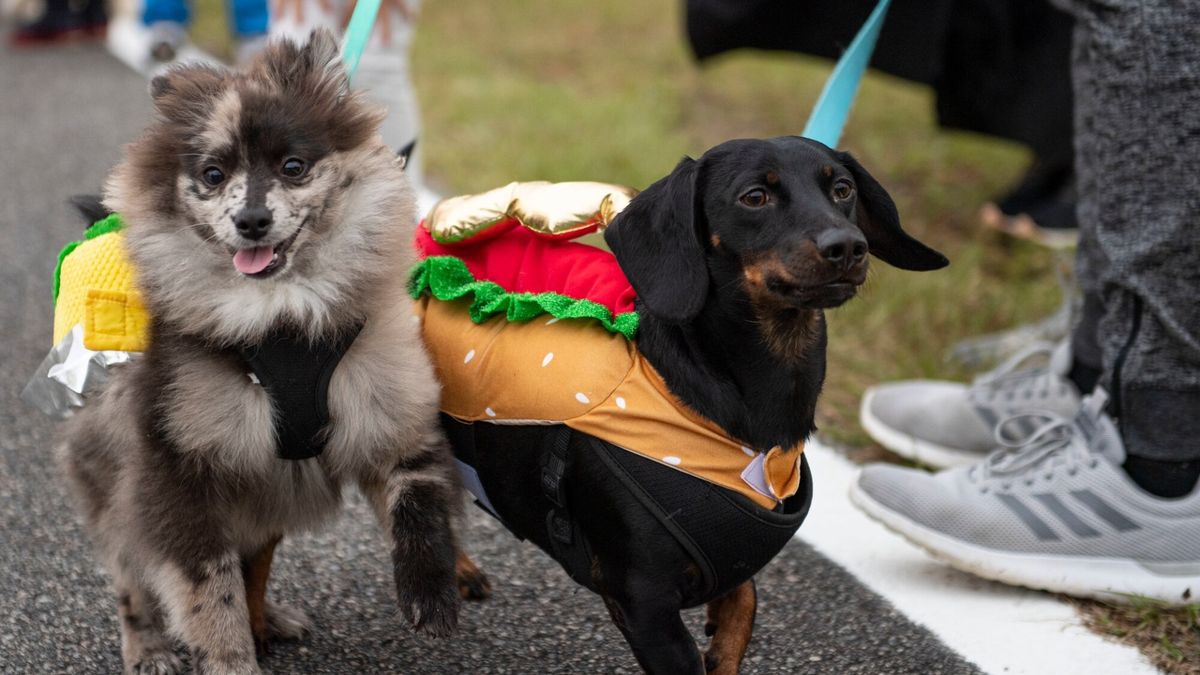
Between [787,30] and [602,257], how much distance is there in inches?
90.2

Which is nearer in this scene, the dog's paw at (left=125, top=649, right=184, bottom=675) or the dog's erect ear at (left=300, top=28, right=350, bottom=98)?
the dog's erect ear at (left=300, top=28, right=350, bottom=98)

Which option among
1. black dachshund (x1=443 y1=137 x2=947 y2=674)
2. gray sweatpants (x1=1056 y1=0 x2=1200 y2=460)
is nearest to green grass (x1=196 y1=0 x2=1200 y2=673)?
gray sweatpants (x1=1056 y1=0 x2=1200 y2=460)

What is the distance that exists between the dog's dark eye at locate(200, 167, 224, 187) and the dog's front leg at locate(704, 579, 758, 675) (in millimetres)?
1205

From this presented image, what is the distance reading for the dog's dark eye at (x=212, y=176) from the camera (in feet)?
7.48

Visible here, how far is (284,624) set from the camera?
2.70 metres

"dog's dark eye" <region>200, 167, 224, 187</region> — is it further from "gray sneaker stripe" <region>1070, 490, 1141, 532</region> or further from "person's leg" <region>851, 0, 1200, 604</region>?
"gray sneaker stripe" <region>1070, 490, 1141, 532</region>

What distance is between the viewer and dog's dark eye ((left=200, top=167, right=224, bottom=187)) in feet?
7.48

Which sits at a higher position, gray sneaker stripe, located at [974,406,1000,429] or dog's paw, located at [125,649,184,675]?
dog's paw, located at [125,649,184,675]

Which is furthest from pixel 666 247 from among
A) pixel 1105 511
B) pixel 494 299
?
pixel 1105 511

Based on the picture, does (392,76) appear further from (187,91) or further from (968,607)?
(968,607)

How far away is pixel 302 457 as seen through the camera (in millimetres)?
2359

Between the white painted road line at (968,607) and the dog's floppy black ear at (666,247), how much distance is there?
1.08 meters

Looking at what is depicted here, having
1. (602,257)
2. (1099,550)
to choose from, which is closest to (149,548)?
(602,257)

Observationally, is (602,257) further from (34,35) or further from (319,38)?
(34,35)
